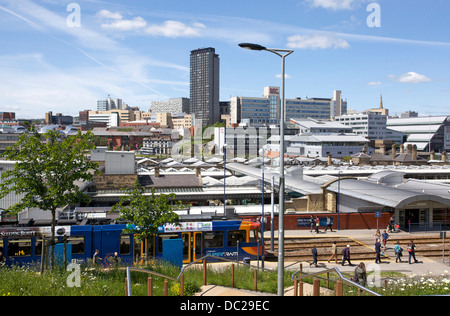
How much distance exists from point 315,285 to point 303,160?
219 ft

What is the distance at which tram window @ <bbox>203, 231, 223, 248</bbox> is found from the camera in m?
19.3

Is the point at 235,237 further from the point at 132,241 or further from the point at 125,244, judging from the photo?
the point at 125,244

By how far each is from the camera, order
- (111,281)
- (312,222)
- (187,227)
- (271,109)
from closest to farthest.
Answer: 1. (111,281)
2. (187,227)
3. (312,222)
4. (271,109)

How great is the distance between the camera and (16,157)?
42.0 feet

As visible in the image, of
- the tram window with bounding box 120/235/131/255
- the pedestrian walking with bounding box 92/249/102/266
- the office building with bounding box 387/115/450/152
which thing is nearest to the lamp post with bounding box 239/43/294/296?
the pedestrian walking with bounding box 92/249/102/266

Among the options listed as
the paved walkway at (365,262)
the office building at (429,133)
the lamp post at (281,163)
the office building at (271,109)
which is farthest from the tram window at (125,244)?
the office building at (271,109)

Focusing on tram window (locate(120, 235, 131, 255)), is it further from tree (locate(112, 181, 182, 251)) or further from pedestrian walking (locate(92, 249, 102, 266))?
tree (locate(112, 181, 182, 251))

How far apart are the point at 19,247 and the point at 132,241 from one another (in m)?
4.83

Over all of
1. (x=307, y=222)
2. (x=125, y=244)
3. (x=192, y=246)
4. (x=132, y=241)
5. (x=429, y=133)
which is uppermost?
(x=429, y=133)

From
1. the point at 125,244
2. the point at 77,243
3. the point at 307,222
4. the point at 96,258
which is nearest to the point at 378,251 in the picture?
the point at 307,222

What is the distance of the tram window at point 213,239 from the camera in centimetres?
1933

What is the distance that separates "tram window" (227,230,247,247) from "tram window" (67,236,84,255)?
6.86 m

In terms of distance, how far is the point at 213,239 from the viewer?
19500 millimetres

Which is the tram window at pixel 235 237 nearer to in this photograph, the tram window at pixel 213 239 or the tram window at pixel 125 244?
the tram window at pixel 213 239
